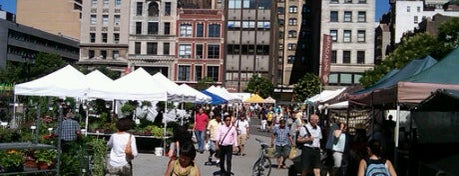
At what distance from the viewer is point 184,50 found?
76375mm

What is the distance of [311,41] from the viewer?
3836 inches

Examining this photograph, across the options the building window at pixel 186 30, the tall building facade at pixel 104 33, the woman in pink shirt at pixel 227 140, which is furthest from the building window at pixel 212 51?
the woman in pink shirt at pixel 227 140

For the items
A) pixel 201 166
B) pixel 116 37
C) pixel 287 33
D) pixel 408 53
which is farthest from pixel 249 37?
pixel 201 166

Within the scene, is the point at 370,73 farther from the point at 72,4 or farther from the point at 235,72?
the point at 72,4

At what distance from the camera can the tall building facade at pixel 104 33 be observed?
80.2 metres

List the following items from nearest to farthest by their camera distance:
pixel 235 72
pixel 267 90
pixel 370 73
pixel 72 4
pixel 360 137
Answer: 1. pixel 360 137
2. pixel 370 73
3. pixel 267 90
4. pixel 235 72
5. pixel 72 4

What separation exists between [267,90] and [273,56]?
37.3 feet

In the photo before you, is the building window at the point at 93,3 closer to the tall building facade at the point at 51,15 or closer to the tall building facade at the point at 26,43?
the tall building facade at the point at 26,43

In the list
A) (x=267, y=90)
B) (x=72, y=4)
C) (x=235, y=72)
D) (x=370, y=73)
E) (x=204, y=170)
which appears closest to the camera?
(x=204, y=170)

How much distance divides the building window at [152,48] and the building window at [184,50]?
337 centimetres

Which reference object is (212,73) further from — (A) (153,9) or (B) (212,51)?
(A) (153,9)

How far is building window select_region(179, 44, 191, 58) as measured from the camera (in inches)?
3002

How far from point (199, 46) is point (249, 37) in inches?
327

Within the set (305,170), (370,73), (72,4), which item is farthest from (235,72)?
(305,170)
